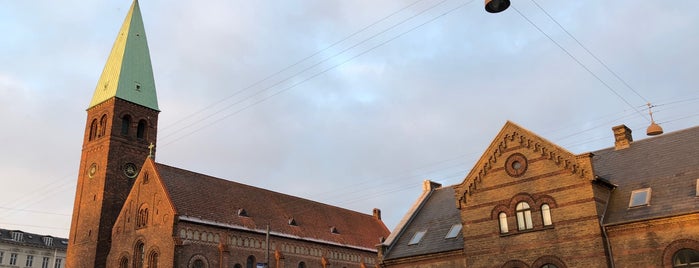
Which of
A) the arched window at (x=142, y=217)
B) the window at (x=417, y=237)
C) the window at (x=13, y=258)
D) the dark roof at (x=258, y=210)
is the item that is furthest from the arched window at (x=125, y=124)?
the window at (x=13, y=258)

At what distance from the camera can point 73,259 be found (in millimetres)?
51000

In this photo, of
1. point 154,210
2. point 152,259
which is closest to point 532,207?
point 152,259

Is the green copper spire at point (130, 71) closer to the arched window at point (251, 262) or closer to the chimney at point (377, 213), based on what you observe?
the arched window at point (251, 262)

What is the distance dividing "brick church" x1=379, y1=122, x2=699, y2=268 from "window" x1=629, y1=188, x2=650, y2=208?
0.17 feet

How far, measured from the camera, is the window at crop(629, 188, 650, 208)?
86.8 feet

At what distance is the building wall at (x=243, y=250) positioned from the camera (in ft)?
144

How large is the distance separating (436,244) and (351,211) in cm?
3578

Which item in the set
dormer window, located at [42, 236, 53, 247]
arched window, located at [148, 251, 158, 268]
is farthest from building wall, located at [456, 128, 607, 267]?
dormer window, located at [42, 236, 53, 247]

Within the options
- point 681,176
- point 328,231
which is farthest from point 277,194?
point 681,176

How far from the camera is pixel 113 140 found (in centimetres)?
5303

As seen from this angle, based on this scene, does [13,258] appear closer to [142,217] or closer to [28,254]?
[28,254]

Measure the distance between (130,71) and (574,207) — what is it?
146 feet

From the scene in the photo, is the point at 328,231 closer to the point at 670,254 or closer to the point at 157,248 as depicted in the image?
the point at 157,248

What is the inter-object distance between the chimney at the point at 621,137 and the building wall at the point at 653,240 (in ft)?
24.3
